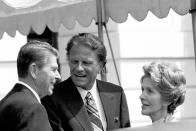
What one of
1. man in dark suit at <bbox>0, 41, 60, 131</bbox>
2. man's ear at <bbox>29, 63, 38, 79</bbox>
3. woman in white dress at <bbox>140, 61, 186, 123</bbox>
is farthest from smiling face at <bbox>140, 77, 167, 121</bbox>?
man's ear at <bbox>29, 63, 38, 79</bbox>

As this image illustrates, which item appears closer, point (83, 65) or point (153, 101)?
point (153, 101)

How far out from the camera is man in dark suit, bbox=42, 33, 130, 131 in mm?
4277

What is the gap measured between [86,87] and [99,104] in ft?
0.54

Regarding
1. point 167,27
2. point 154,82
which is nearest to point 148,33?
point 167,27

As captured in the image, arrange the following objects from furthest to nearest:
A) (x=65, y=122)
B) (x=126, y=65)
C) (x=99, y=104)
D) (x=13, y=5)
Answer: (x=126, y=65)
(x=13, y=5)
(x=99, y=104)
(x=65, y=122)

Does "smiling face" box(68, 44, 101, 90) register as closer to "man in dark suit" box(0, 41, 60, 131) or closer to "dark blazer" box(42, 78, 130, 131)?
"dark blazer" box(42, 78, 130, 131)

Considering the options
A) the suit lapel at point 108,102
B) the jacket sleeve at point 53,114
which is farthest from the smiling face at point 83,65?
the jacket sleeve at point 53,114

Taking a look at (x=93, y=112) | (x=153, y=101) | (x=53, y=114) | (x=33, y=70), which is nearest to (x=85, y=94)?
(x=93, y=112)

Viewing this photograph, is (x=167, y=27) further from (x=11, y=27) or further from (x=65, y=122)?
(x=65, y=122)

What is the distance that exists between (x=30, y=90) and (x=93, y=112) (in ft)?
2.70

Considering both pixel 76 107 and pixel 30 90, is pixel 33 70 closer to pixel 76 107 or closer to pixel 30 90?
pixel 30 90

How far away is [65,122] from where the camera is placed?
4.20m

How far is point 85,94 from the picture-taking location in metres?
4.42

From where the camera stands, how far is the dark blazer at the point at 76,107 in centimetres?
420
